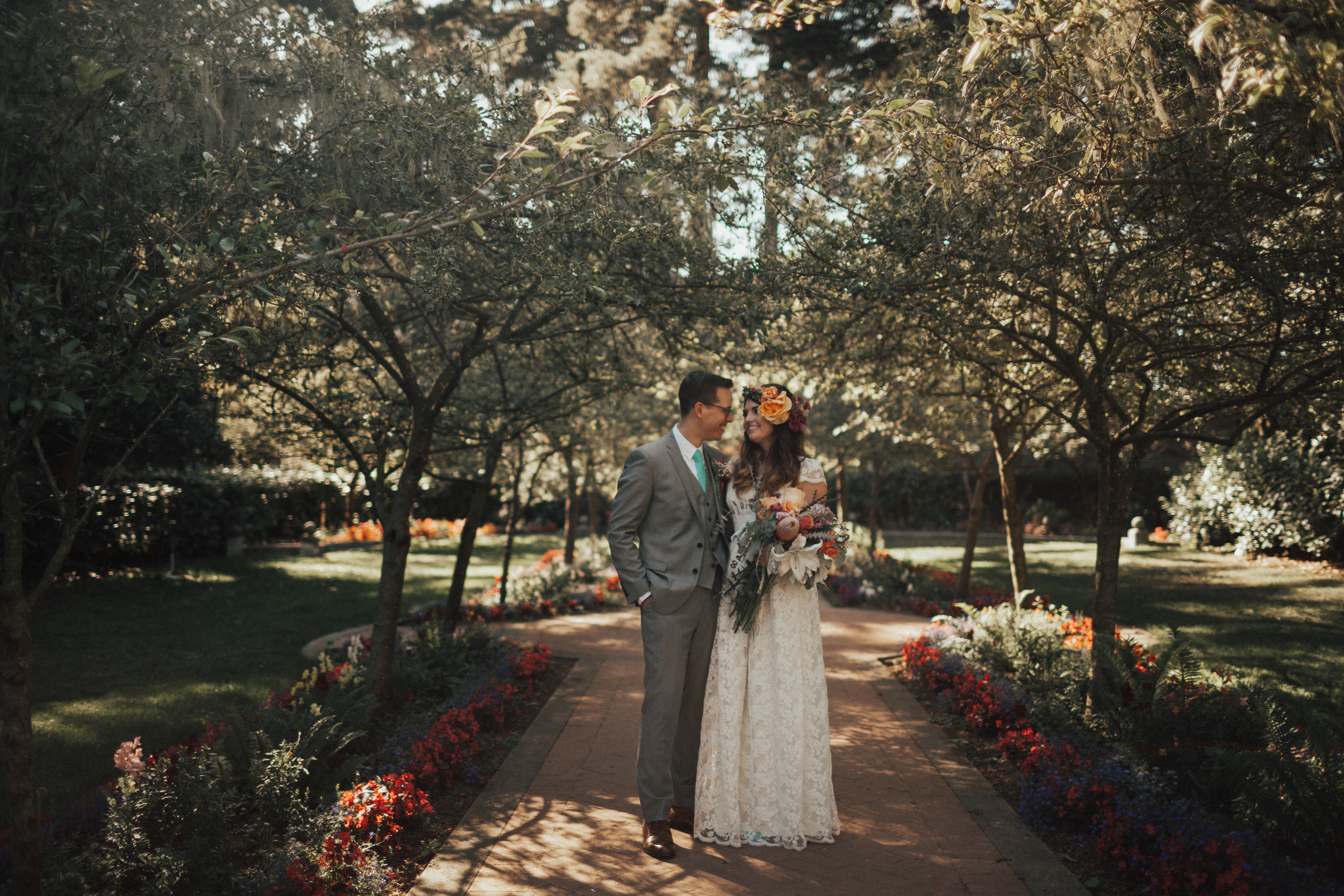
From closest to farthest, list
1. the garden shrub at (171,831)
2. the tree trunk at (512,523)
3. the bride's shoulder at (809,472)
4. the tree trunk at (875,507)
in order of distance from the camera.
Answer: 1. the garden shrub at (171,831)
2. the bride's shoulder at (809,472)
3. the tree trunk at (512,523)
4. the tree trunk at (875,507)

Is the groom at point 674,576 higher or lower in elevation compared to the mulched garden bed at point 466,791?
higher

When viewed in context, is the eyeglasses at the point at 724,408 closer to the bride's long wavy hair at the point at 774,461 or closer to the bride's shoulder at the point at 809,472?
the bride's long wavy hair at the point at 774,461

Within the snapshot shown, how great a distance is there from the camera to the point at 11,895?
292cm

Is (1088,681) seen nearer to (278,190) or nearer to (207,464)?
(278,190)

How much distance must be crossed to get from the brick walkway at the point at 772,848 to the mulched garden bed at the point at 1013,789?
4.3 inches

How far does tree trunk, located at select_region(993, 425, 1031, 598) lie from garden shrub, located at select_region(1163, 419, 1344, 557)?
147 inches

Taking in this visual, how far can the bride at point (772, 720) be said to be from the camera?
397 centimetres

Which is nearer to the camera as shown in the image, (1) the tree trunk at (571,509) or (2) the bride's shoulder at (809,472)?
(2) the bride's shoulder at (809,472)

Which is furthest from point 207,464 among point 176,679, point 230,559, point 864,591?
point 864,591

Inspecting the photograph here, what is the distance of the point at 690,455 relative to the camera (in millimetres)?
4176

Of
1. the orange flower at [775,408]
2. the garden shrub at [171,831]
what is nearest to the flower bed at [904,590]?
the orange flower at [775,408]

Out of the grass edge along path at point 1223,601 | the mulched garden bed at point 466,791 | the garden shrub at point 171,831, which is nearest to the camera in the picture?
the garden shrub at point 171,831

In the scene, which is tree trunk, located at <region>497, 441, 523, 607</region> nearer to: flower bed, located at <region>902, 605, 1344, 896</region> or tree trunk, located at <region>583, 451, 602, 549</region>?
tree trunk, located at <region>583, 451, 602, 549</region>

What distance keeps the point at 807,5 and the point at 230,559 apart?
13.9 metres
